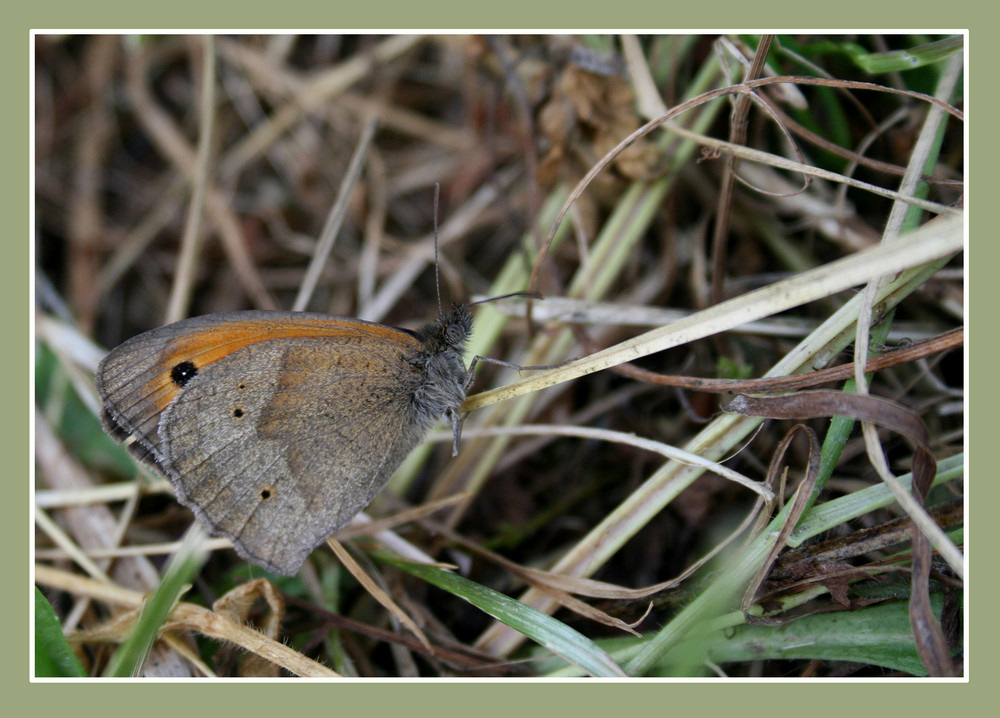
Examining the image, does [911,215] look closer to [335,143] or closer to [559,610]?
[559,610]

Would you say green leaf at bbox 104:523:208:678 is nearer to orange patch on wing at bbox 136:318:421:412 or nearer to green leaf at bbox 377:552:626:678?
orange patch on wing at bbox 136:318:421:412

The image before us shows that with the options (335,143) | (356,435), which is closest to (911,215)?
(356,435)

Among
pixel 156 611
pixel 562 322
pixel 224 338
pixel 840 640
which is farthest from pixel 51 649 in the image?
pixel 840 640

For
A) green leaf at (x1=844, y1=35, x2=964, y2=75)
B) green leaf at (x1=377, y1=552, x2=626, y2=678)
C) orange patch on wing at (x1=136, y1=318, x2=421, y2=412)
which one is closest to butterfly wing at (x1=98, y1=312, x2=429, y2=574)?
orange patch on wing at (x1=136, y1=318, x2=421, y2=412)

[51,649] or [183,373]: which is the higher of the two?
[183,373]

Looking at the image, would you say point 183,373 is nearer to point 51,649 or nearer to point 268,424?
point 268,424

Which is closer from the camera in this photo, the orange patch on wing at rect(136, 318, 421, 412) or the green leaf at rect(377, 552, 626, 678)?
the green leaf at rect(377, 552, 626, 678)

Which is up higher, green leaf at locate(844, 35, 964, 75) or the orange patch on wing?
green leaf at locate(844, 35, 964, 75)

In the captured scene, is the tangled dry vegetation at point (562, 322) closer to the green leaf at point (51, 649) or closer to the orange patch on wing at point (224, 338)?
the green leaf at point (51, 649)
